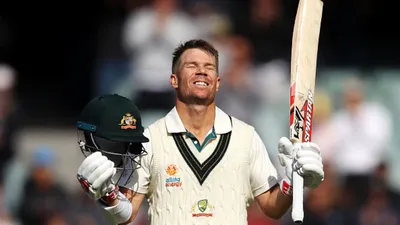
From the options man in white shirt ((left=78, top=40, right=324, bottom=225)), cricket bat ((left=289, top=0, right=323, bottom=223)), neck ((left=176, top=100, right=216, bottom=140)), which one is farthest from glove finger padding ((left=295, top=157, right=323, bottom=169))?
neck ((left=176, top=100, right=216, bottom=140))

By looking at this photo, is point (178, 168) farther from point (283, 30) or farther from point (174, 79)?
point (283, 30)

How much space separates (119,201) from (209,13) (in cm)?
453

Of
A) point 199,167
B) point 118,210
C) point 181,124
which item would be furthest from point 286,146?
point 118,210

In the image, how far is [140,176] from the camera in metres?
4.38

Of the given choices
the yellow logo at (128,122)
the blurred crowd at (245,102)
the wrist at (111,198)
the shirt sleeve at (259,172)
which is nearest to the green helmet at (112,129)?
the yellow logo at (128,122)

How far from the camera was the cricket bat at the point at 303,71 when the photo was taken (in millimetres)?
4387

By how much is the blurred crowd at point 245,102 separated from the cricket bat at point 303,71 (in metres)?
3.25

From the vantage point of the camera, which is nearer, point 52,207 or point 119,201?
point 119,201

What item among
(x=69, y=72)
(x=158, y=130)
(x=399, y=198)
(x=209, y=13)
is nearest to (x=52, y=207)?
(x=69, y=72)

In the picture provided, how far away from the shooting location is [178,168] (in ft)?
14.4

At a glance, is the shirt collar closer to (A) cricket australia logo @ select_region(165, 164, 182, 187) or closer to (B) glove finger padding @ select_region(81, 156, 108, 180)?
(A) cricket australia logo @ select_region(165, 164, 182, 187)

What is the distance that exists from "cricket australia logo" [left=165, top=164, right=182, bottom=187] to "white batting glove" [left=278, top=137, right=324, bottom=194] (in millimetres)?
495

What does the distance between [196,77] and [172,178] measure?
0.49 m

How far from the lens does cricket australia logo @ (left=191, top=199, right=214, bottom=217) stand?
4316mm
